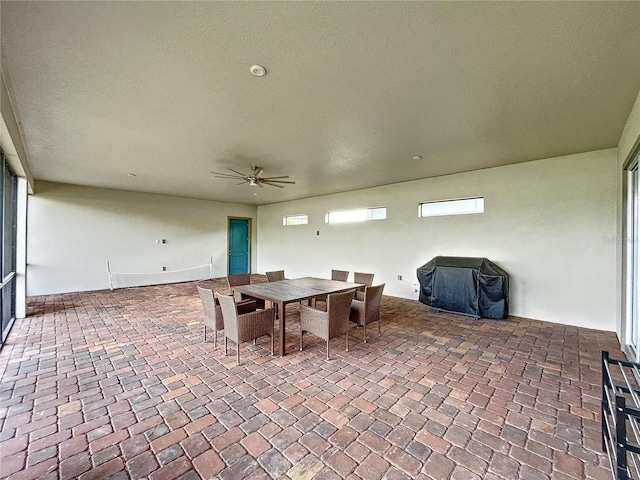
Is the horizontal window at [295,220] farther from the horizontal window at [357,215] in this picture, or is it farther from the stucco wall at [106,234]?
the stucco wall at [106,234]

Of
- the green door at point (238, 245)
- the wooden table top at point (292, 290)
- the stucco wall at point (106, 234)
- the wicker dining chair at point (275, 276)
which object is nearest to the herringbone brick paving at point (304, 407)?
the wooden table top at point (292, 290)

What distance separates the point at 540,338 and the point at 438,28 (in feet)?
13.5

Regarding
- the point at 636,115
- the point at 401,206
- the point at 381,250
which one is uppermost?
the point at 636,115

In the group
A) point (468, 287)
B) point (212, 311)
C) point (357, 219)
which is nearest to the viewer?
point (212, 311)

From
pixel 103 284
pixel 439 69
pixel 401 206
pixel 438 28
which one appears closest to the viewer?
pixel 438 28

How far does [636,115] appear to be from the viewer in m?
2.62

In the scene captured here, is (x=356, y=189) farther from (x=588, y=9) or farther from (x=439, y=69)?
(x=588, y=9)

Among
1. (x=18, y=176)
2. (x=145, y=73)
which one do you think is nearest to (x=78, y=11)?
(x=145, y=73)

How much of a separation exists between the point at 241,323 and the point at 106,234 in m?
6.44

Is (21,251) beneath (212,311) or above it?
above

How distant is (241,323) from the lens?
2977mm

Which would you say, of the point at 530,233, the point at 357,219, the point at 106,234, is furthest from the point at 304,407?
the point at 106,234

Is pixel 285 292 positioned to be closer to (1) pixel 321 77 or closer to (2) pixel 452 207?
(1) pixel 321 77

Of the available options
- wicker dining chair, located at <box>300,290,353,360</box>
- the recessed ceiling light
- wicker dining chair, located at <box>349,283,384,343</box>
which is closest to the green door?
wicker dining chair, located at <box>349,283,384,343</box>
